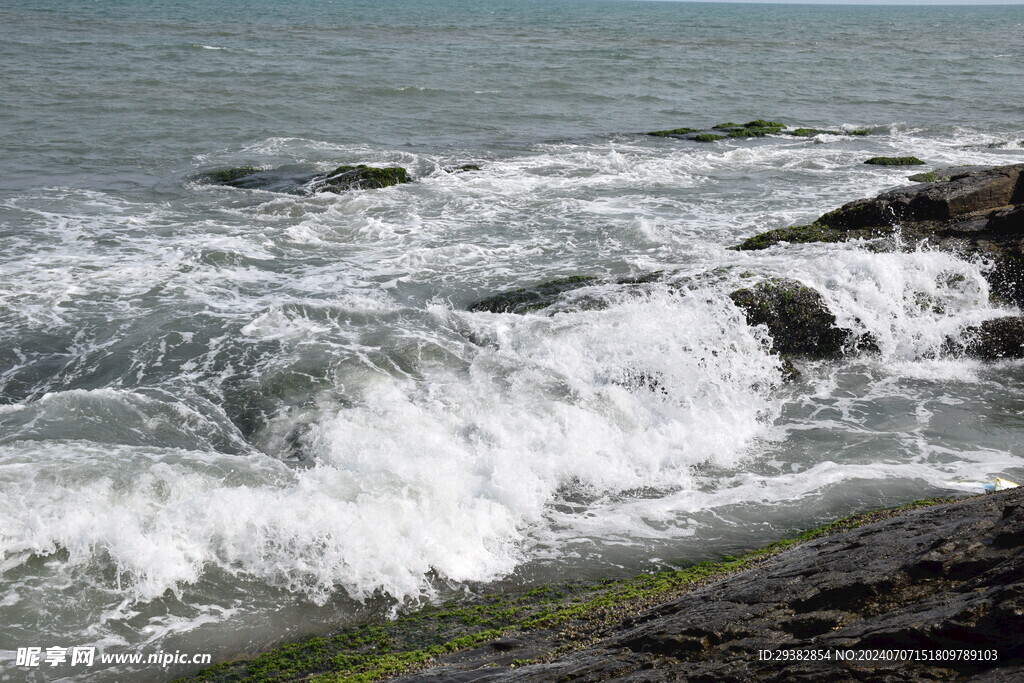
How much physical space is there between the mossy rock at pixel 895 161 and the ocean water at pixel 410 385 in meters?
0.63

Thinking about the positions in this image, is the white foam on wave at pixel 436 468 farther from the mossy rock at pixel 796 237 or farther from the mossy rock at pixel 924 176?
the mossy rock at pixel 924 176

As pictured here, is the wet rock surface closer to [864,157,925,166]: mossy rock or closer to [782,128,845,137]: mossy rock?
[864,157,925,166]: mossy rock

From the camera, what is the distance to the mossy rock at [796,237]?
12.6 metres

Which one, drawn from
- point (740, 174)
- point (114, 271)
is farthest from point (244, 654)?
point (740, 174)

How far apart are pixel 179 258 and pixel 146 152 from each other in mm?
8365

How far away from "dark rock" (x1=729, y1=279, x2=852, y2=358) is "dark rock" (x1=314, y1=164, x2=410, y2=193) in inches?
365

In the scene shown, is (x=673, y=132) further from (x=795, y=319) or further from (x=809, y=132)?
(x=795, y=319)

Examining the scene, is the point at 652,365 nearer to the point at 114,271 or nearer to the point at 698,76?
the point at 114,271

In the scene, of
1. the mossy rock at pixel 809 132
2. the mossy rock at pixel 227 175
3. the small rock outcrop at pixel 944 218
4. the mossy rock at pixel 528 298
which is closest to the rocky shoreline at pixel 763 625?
the mossy rock at pixel 528 298

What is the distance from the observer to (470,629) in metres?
5.67

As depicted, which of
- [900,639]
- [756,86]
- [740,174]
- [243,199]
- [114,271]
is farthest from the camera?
[756,86]

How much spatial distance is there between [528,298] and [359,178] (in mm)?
7344

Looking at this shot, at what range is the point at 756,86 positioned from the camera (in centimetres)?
3678

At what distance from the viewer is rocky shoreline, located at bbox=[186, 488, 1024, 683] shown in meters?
3.67
